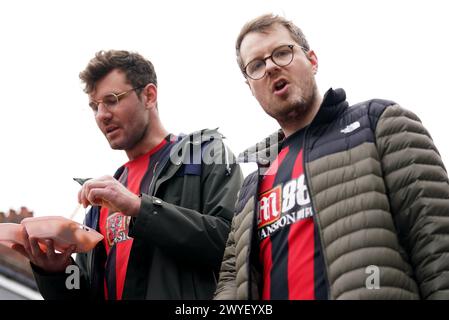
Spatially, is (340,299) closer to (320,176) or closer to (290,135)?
(320,176)

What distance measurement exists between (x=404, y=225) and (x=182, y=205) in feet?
4.41

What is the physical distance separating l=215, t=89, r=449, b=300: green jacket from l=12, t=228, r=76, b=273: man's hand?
3.68 ft

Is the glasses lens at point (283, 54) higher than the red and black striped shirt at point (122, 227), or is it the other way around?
the glasses lens at point (283, 54)

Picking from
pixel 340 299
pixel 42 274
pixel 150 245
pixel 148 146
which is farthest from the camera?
pixel 148 146

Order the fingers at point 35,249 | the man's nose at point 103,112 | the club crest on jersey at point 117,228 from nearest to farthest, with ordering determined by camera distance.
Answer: the fingers at point 35,249 → the club crest on jersey at point 117,228 → the man's nose at point 103,112

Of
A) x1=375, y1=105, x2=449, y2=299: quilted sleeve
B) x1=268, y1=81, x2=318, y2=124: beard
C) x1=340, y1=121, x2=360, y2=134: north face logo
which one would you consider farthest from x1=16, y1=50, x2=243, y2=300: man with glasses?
x1=375, y1=105, x2=449, y2=299: quilted sleeve

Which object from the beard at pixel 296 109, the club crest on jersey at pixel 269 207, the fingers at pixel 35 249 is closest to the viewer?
the club crest on jersey at pixel 269 207

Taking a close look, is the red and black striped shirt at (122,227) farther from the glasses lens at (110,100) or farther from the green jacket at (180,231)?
the glasses lens at (110,100)

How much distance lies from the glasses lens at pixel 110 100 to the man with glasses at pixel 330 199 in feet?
3.06

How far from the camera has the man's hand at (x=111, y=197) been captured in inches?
112

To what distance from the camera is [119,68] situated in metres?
3.66

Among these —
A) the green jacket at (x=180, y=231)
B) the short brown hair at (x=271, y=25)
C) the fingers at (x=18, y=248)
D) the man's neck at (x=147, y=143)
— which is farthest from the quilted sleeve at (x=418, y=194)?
the fingers at (x=18, y=248)
